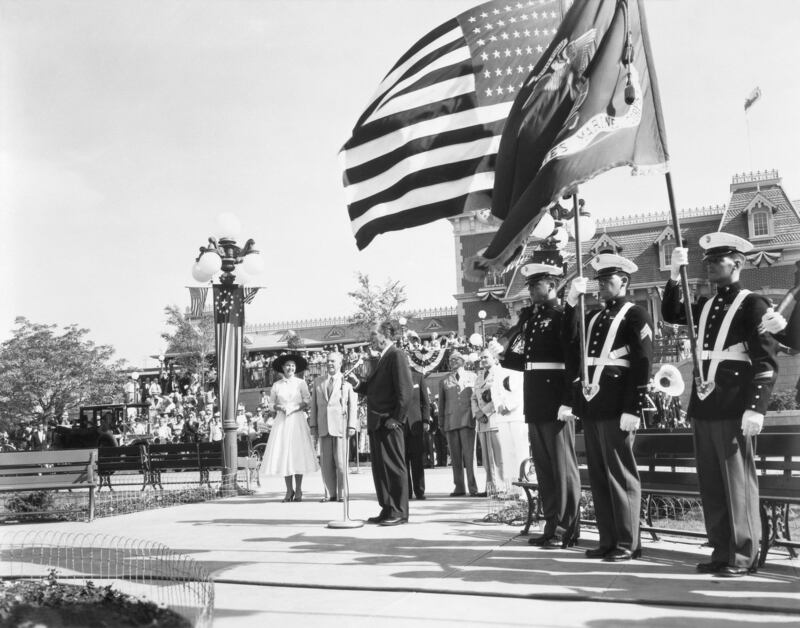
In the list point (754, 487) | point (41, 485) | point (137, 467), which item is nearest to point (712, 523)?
point (754, 487)

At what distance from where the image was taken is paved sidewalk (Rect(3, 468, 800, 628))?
4547 mm

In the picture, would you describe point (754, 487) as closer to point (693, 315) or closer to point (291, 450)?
point (693, 315)

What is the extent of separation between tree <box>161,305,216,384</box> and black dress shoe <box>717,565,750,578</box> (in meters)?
52.2

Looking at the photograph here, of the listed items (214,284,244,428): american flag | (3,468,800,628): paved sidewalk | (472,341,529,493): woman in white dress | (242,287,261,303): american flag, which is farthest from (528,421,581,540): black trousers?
(242,287,261,303): american flag

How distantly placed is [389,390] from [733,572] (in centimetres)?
433

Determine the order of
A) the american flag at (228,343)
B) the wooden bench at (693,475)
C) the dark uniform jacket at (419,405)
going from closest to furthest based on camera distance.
Answer: the wooden bench at (693,475) → the dark uniform jacket at (419,405) → the american flag at (228,343)

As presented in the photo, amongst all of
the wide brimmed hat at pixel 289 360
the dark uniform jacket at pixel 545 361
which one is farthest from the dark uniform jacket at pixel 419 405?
the dark uniform jacket at pixel 545 361

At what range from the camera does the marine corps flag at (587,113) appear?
19.6ft

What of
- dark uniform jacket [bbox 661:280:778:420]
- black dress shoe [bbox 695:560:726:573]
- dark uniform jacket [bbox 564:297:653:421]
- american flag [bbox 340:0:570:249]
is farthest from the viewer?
american flag [bbox 340:0:570:249]

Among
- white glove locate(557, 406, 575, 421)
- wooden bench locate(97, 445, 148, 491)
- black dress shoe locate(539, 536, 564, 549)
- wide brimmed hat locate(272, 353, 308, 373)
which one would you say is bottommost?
black dress shoe locate(539, 536, 564, 549)

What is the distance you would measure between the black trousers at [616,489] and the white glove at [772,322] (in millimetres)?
1373

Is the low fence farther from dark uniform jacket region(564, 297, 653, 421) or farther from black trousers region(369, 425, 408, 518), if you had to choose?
dark uniform jacket region(564, 297, 653, 421)

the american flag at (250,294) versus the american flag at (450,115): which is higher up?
the american flag at (450,115)

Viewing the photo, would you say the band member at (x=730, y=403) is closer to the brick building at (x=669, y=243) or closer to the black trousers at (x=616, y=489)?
the black trousers at (x=616, y=489)
